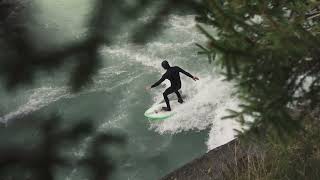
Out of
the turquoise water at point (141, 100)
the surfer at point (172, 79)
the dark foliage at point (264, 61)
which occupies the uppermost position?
the dark foliage at point (264, 61)

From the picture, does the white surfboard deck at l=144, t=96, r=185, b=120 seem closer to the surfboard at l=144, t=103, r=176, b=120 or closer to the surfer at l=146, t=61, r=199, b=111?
the surfboard at l=144, t=103, r=176, b=120

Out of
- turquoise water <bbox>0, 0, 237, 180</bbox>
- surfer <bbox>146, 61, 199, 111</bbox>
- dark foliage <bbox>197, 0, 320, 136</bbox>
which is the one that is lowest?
turquoise water <bbox>0, 0, 237, 180</bbox>

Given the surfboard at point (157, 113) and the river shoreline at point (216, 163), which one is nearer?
the river shoreline at point (216, 163)

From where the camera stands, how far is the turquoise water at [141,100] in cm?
869

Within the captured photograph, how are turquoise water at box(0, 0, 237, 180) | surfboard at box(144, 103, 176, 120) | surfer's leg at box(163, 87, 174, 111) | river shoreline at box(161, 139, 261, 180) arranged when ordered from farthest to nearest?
surfer's leg at box(163, 87, 174, 111)
surfboard at box(144, 103, 176, 120)
turquoise water at box(0, 0, 237, 180)
river shoreline at box(161, 139, 261, 180)

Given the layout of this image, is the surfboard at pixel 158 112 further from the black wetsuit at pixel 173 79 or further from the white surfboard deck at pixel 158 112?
the black wetsuit at pixel 173 79

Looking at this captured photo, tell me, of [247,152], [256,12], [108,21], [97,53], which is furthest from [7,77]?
[256,12]

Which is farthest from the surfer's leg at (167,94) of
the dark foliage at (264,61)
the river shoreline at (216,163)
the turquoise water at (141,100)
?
the dark foliage at (264,61)

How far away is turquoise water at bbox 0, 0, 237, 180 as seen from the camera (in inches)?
342

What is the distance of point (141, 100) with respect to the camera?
10320mm

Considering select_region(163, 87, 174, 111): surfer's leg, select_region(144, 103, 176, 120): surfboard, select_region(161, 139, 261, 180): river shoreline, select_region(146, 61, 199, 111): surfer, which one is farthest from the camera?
select_region(163, 87, 174, 111): surfer's leg

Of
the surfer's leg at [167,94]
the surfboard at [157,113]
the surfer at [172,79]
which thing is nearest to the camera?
the surfer at [172,79]

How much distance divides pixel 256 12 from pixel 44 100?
740 cm

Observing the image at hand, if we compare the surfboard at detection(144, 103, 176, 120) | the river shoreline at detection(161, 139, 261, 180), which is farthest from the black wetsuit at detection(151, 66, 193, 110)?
the river shoreline at detection(161, 139, 261, 180)
